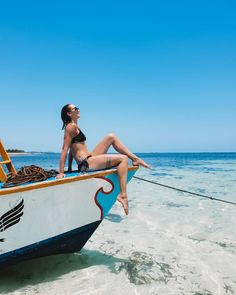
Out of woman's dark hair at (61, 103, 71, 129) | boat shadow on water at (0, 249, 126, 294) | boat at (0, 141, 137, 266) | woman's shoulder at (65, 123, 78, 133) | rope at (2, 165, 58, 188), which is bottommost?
boat shadow on water at (0, 249, 126, 294)

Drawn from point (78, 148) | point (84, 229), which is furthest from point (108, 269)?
point (78, 148)

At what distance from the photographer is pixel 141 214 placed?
309 inches

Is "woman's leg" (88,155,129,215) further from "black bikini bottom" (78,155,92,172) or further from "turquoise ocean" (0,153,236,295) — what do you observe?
"turquoise ocean" (0,153,236,295)

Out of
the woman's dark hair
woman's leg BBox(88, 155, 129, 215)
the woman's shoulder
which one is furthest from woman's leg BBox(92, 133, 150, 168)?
the woman's dark hair

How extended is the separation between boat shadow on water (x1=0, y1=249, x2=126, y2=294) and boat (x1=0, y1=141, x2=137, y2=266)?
0.39 metres

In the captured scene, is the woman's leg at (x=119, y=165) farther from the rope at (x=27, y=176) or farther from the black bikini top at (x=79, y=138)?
the rope at (x=27, y=176)

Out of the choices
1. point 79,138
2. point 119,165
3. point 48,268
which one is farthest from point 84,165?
point 48,268

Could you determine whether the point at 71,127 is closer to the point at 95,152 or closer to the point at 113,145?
the point at 95,152

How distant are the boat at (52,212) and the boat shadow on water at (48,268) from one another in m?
0.39

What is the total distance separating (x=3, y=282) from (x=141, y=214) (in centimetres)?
455

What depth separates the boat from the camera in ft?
11.2

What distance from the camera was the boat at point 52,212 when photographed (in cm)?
341

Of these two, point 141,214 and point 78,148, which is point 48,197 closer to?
point 78,148

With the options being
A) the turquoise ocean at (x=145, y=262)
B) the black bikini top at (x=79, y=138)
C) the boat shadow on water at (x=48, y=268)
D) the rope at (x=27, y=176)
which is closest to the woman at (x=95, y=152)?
the black bikini top at (x=79, y=138)
